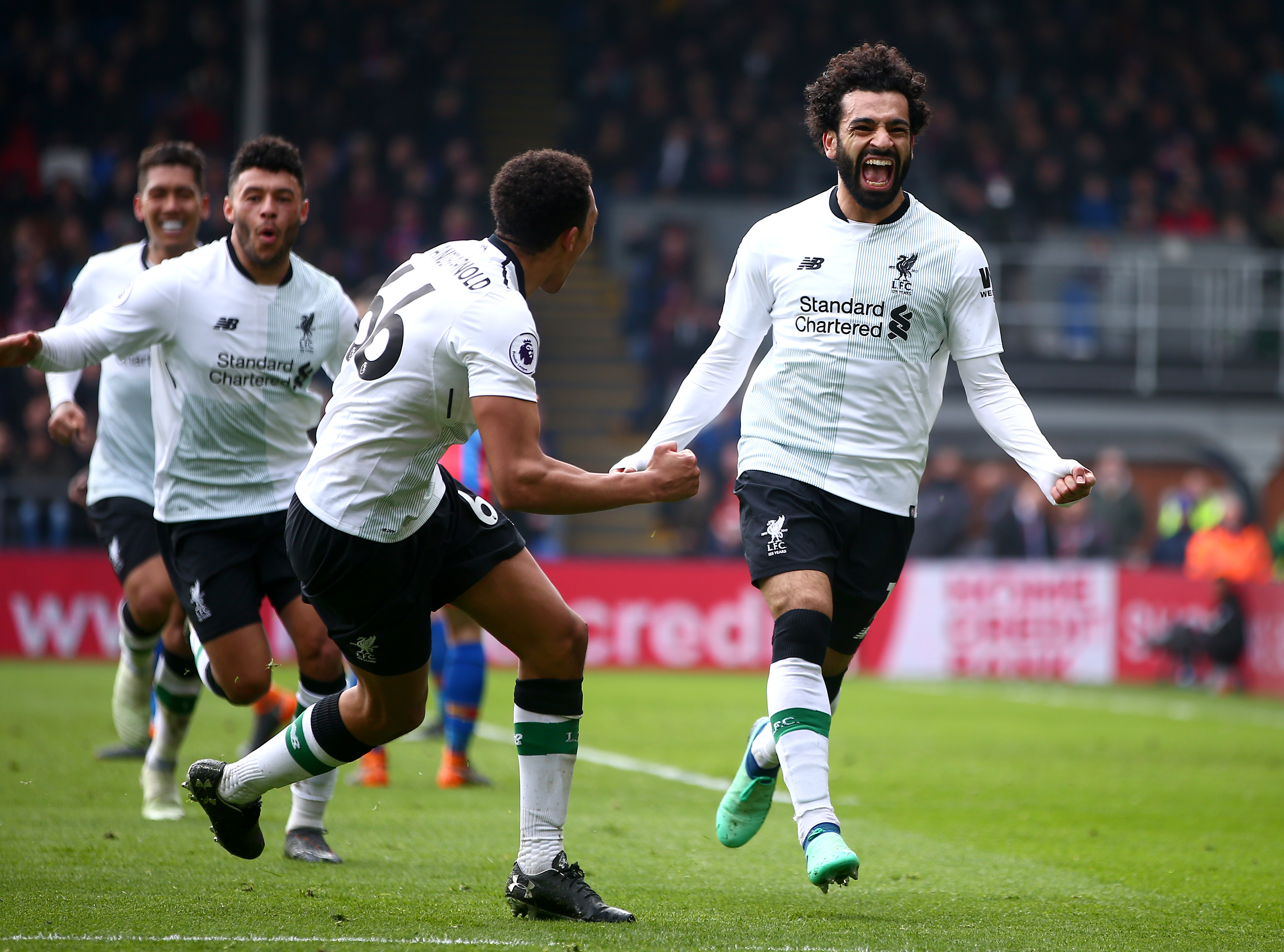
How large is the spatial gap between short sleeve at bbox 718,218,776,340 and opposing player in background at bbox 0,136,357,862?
1.51 metres

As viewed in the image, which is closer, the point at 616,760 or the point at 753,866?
the point at 753,866

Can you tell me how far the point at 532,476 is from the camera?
13.6 ft

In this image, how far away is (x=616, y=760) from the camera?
912 centimetres

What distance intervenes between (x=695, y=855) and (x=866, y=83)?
2808 millimetres

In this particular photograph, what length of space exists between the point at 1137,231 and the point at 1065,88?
2956mm

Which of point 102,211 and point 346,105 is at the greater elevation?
point 346,105

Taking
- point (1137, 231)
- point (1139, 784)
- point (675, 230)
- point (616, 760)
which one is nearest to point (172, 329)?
point (616, 760)

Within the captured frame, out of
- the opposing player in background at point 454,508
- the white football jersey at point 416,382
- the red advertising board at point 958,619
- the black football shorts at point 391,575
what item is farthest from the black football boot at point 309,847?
the red advertising board at point 958,619

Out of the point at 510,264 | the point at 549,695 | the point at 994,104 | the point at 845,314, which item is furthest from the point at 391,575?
the point at 994,104

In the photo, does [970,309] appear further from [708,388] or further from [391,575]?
[391,575]

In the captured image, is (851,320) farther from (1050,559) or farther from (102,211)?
(102,211)

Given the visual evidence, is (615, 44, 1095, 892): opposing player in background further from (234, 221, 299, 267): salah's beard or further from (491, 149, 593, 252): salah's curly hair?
(234, 221, 299, 267): salah's beard

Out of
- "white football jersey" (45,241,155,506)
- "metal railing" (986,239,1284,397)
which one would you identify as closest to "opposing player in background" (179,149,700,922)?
"white football jersey" (45,241,155,506)

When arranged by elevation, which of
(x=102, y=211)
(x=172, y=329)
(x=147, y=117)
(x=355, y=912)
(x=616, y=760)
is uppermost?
(x=147, y=117)
